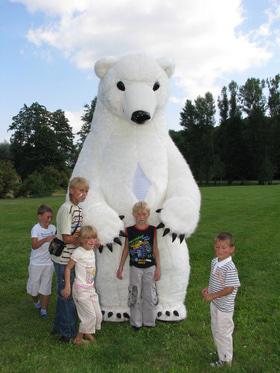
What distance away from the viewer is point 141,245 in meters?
4.23

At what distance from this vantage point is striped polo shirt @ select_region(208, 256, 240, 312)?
3373 millimetres

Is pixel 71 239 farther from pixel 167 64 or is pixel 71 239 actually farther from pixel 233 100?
pixel 233 100

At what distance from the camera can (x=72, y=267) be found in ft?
13.1

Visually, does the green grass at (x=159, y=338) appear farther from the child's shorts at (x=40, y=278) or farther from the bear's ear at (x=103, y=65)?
the bear's ear at (x=103, y=65)

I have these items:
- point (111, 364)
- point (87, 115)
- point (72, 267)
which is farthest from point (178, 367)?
point (87, 115)

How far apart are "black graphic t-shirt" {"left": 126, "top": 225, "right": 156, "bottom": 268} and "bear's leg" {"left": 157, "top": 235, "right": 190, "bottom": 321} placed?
0.22 metres

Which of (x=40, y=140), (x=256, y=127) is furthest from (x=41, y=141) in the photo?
(x=256, y=127)

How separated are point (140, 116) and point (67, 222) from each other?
112 cm

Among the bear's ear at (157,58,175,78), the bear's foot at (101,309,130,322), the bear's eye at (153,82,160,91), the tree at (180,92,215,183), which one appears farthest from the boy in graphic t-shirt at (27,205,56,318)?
the tree at (180,92,215,183)

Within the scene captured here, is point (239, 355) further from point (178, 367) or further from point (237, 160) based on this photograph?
point (237, 160)

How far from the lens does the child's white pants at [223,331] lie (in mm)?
3408

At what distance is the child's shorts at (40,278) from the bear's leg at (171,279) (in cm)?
123

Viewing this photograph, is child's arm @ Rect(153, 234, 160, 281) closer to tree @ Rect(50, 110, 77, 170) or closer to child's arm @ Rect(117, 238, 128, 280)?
child's arm @ Rect(117, 238, 128, 280)

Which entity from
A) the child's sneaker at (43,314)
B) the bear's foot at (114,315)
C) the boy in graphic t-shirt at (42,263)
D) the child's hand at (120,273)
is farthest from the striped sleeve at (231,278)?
the child's sneaker at (43,314)
